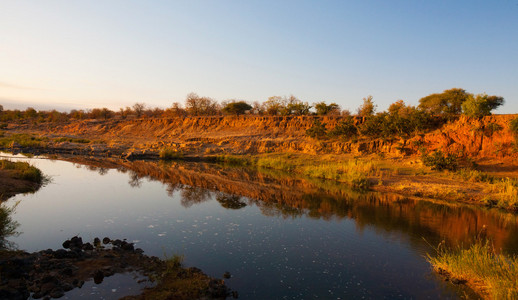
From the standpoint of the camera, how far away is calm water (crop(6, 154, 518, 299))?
631 cm

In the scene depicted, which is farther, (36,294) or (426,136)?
(426,136)

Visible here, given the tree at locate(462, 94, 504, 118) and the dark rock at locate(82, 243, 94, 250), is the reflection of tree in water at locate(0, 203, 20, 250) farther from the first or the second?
the tree at locate(462, 94, 504, 118)

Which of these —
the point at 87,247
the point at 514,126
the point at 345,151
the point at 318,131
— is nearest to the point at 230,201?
the point at 87,247

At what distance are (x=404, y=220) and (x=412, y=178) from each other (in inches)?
308

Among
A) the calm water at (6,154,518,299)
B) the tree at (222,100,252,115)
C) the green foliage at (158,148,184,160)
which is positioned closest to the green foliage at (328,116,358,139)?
the calm water at (6,154,518,299)

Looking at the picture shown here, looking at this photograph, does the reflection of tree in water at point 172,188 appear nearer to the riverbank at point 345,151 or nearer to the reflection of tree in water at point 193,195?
the reflection of tree in water at point 193,195

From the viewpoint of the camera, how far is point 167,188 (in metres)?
15.8

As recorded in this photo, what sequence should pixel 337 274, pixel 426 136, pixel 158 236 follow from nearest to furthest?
pixel 337 274
pixel 158 236
pixel 426 136

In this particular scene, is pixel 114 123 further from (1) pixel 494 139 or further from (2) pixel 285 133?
(1) pixel 494 139

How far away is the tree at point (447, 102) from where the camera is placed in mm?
26312

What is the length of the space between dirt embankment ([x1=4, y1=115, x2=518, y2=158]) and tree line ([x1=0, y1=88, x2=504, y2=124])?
1299 millimetres

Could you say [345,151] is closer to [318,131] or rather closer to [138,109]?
[318,131]

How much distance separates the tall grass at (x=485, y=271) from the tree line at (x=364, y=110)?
18967mm

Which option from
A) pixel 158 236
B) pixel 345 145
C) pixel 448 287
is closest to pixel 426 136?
pixel 345 145
